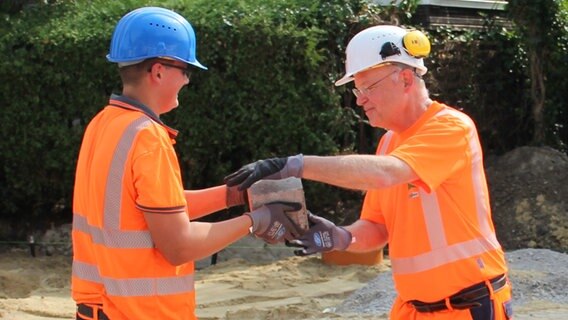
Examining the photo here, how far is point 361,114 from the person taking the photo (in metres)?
12.0

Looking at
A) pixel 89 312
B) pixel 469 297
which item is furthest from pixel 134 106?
pixel 469 297

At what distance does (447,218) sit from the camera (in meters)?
3.91

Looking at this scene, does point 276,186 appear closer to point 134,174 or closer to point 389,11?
point 134,174

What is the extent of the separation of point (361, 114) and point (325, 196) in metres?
1.15

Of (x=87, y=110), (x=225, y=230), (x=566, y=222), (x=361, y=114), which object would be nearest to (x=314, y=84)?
(x=361, y=114)

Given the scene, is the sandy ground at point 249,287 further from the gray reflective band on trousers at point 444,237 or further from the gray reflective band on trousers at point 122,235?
the gray reflective band on trousers at point 122,235

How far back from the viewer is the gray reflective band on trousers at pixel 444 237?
12.8 feet

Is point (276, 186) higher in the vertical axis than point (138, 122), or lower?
lower

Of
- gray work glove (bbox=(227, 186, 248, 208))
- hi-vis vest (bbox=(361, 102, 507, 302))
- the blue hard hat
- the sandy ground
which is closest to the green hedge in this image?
the sandy ground

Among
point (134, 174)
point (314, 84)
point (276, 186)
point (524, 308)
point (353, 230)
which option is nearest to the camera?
point (134, 174)

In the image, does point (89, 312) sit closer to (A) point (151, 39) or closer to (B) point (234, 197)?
(B) point (234, 197)

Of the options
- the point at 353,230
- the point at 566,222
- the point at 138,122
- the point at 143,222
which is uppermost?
the point at 138,122

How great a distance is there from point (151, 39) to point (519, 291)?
5.86 meters

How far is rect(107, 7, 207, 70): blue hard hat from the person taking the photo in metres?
3.66
